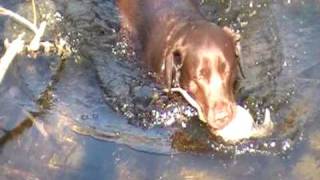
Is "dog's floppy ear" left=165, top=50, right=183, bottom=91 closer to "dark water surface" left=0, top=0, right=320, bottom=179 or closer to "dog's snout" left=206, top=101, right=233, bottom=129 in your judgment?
"dark water surface" left=0, top=0, right=320, bottom=179

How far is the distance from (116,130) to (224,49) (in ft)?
3.99

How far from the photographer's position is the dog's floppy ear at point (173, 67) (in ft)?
22.4

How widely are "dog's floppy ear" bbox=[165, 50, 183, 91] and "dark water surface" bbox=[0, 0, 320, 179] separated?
244mm

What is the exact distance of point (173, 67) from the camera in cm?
688

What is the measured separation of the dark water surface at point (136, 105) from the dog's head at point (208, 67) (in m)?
0.36

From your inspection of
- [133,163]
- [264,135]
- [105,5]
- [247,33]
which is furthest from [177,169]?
[105,5]

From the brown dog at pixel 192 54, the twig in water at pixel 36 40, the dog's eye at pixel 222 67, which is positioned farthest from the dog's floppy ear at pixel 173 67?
the twig in water at pixel 36 40

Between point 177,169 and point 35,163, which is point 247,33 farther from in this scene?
point 35,163

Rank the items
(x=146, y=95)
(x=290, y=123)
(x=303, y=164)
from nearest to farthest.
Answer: (x=303, y=164)
(x=290, y=123)
(x=146, y=95)

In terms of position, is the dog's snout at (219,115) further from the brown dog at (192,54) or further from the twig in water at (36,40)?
the twig in water at (36,40)

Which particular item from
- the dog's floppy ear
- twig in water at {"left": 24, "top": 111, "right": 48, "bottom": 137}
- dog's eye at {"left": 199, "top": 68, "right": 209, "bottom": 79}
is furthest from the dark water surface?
dog's eye at {"left": 199, "top": 68, "right": 209, "bottom": 79}

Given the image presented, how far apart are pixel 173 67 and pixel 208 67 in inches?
17.0

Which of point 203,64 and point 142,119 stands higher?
point 203,64

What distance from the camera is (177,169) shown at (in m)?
6.34
